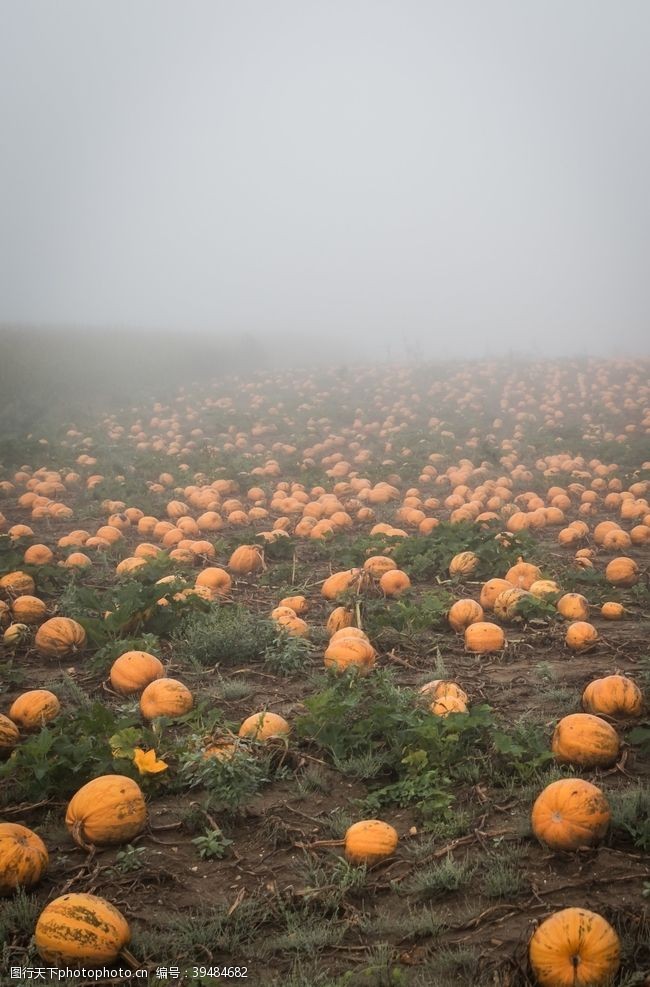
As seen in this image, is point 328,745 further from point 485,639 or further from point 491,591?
point 491,591

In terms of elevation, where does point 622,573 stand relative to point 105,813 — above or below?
above

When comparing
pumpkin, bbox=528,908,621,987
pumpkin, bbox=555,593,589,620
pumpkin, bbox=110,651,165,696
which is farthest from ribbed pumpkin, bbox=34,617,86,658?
pumpkin, bbox=528,908,621,987

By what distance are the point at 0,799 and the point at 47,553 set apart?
5.02 metres

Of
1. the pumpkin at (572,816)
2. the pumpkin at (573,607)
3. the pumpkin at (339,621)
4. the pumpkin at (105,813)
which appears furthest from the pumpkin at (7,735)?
the pumpkin at (573,607)

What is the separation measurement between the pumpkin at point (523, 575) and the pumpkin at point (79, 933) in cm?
525

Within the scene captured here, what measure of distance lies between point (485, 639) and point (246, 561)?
11.3 feet

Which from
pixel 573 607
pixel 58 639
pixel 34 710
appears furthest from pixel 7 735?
pixel 573 607

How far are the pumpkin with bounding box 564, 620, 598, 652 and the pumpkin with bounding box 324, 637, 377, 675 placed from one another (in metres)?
1.81

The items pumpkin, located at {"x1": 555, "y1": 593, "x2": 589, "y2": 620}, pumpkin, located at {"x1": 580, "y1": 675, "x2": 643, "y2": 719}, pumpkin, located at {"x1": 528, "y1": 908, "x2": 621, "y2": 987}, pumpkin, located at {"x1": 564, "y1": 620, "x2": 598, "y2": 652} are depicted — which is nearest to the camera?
pumpkin, located at {"x1": 528, "y1": 908, "x2": 621, "y2": 987}

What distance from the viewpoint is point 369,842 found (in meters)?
3.61

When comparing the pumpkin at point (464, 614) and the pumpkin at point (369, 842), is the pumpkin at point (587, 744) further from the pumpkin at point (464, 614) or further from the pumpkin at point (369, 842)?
the pumpkin at point (464, 614)

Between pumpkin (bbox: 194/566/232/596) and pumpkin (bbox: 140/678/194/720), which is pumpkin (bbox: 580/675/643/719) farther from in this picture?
pumpkin (bbox: 194/566/232/596)

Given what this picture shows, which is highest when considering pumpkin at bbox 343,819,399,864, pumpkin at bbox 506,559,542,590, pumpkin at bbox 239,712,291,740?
pumpkin at bbox 506,559,542,590

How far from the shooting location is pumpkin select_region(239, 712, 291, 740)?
464 centimetres
